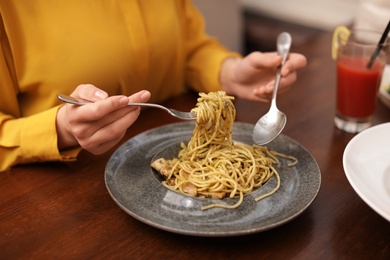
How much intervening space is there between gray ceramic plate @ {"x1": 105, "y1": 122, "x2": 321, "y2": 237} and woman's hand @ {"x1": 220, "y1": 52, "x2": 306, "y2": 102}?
0.25 m

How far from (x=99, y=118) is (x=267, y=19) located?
2653mm

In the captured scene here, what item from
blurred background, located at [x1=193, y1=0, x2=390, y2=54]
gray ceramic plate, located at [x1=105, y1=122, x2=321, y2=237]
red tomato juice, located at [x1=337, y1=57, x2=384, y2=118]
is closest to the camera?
gray ceramic plate, located at [x1=105, y1=122, x2=321, y2=237]

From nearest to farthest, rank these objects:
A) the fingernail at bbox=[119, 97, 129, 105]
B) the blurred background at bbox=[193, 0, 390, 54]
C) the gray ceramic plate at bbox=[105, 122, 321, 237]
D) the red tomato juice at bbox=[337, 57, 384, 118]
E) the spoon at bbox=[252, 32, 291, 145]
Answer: the gray ceramic plate at bbox=[105, 122, 321, 237] < the fingernail at bbox=[119, 97, 129, 105] < the spoon at bbox=[252, 32, 291, 145] < the red tomato juice at bbox=[337, 57, 384, 118] < the blurred background at bbox=[193, 0, 390, 54]

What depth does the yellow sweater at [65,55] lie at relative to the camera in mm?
1215

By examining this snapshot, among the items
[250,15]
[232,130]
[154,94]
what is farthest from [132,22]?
[250,15]

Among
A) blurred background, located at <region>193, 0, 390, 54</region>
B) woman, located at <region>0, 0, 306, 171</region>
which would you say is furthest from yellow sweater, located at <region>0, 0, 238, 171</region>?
blurred background, located at <region>193, 0, 390, 54</region>

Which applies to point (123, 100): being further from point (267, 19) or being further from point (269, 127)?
point (267, 19)

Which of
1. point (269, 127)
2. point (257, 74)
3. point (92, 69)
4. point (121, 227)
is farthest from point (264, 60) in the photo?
point (121, 227)

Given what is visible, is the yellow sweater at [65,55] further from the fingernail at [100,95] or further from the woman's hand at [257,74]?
the fingernail at [100,95]

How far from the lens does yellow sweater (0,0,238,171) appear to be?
1.21m

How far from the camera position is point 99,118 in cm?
104

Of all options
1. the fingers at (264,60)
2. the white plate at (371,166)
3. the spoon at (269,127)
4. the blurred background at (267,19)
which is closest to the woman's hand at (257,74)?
the fingers at (264,60)

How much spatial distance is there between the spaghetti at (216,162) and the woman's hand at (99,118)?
14cm

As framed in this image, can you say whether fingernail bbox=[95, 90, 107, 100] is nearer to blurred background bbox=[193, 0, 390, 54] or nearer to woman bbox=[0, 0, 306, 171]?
woman bbox=[0, 0, 306, 171]
